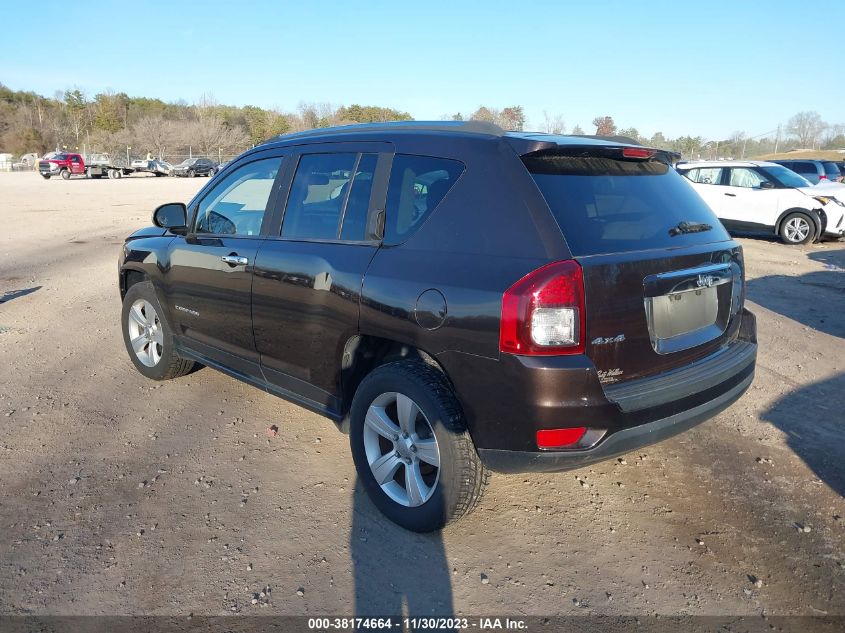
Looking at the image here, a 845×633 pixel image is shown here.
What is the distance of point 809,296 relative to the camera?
847 cm

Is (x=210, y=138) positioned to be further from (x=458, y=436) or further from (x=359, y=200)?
(x=458, y=436)

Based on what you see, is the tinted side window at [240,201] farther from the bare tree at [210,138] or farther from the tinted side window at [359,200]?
the bare tree at [210,138]

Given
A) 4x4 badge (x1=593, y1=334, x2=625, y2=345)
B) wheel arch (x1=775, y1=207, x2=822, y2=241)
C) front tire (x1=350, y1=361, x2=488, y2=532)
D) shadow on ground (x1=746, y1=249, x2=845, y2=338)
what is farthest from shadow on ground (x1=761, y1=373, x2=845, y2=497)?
wheel arch (x1=775, y1=207, x2=822, y2=241)

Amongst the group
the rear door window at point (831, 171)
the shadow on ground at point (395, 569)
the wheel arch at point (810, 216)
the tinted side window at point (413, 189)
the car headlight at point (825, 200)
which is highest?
the rear door window at point (831, 171)

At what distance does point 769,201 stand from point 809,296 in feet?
20.9

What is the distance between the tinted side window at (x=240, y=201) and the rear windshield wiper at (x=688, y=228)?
7.65ft

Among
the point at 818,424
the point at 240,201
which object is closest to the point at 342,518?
the point at 240,201

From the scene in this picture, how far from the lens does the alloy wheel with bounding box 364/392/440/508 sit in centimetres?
308

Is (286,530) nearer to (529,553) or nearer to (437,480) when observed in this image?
(437,480)

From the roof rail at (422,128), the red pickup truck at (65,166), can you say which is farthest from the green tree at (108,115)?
the roof rail at (422,128)

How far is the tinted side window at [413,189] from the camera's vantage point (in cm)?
310

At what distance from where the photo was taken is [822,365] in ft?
18.6

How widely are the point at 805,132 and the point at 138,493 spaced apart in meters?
84.2

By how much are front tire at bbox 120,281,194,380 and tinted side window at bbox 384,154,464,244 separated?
A: 2396 millimetres
